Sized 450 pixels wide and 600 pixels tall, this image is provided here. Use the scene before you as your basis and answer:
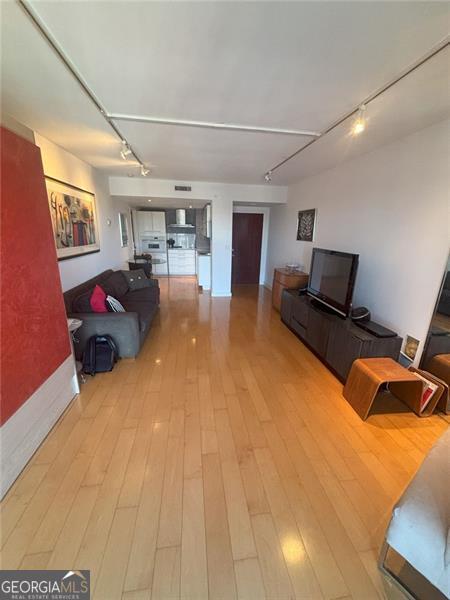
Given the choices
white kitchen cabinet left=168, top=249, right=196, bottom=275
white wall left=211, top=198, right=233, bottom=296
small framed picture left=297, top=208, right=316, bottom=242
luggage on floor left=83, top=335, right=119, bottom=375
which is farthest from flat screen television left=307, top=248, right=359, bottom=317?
white kitchen cabinet left=168, top=249, right=196, bottom=275

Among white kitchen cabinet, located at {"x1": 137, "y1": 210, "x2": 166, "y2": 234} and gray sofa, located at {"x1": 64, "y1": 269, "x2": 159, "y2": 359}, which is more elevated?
white kitchen cabinet, located at {"x1": 137, "y1": 210, "x2": 166, "y2": 234}

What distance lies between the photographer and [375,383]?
193cm

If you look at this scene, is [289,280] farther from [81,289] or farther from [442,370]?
[81,289]

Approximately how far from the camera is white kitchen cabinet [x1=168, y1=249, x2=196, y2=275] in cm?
773

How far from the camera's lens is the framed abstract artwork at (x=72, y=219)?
2.78 m

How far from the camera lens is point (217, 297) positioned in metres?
5.55

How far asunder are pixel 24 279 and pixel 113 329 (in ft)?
4.12

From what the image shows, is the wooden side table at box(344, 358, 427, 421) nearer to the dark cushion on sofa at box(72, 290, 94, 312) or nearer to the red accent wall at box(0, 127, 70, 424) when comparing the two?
the red accent wall at box(0, 127, 70, 424)

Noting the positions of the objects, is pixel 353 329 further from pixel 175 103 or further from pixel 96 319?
pixel 96 319

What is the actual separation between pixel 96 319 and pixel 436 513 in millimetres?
2891

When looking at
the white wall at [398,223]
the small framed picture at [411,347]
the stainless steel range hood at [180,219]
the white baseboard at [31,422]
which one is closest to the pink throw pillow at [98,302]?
the white baseboard at [31,422]

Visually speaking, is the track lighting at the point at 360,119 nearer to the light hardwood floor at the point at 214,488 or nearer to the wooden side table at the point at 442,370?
the wooden side table at the point at 442,370

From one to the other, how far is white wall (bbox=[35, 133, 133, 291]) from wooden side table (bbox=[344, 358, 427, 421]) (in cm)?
342

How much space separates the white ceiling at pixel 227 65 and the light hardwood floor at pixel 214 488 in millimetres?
2486
